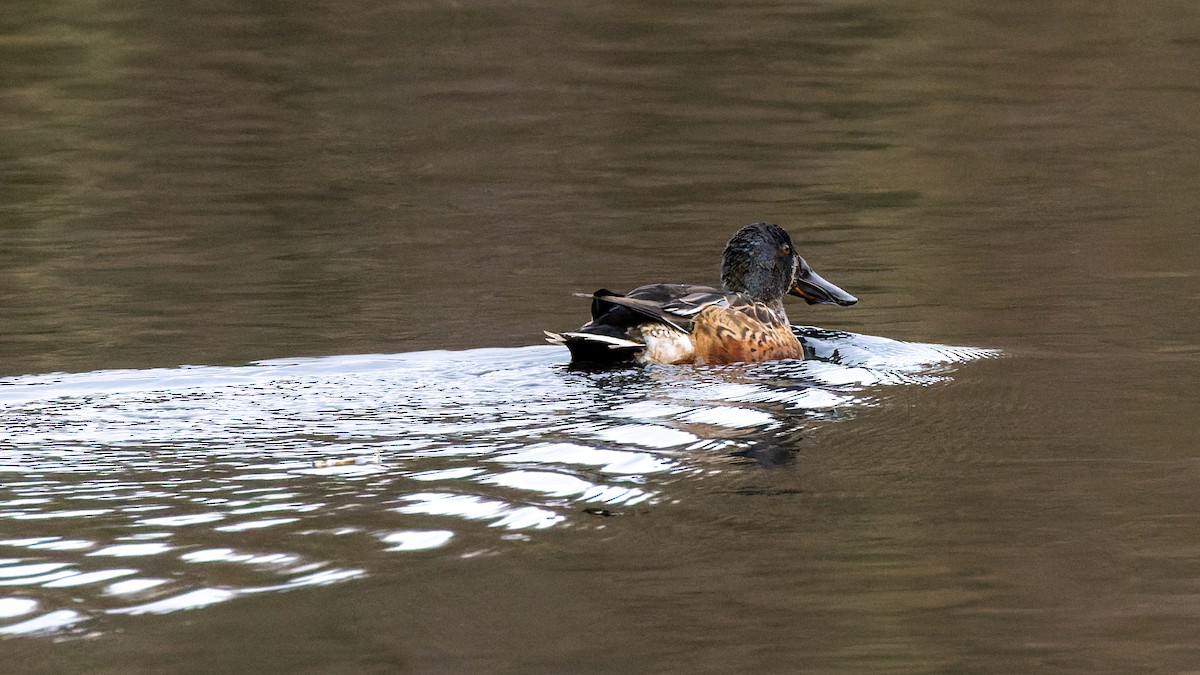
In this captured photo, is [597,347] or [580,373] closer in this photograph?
[580,373]

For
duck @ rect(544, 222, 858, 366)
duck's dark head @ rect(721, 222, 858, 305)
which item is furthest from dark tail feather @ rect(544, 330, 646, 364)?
duck's dark head @ rect(721, 222, 858, 305)

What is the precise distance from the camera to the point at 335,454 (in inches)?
266

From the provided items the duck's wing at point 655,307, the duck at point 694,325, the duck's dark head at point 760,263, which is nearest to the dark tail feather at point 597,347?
the duck at point 694,325

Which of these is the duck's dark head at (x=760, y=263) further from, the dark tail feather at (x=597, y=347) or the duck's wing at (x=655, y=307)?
the dark tail feather at (x=597, y=347)

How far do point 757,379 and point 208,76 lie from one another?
38.3 ft

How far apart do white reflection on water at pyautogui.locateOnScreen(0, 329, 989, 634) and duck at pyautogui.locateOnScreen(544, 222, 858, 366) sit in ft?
0.48

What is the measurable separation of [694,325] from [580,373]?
2.37 ft

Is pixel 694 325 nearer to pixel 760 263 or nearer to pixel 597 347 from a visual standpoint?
pixel 597 347

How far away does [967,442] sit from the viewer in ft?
23.7

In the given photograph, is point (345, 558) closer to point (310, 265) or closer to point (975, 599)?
point (975, 599)

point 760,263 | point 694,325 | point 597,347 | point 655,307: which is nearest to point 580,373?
point 597,347

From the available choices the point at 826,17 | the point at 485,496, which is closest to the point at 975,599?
the point at 485,496

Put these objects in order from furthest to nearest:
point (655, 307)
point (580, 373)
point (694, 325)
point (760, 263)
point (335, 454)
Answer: point (760, 263) < point (694, 325) < point (655, 307) < point (580, 373) < point (335, 454)

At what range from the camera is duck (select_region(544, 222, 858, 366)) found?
866 cm
